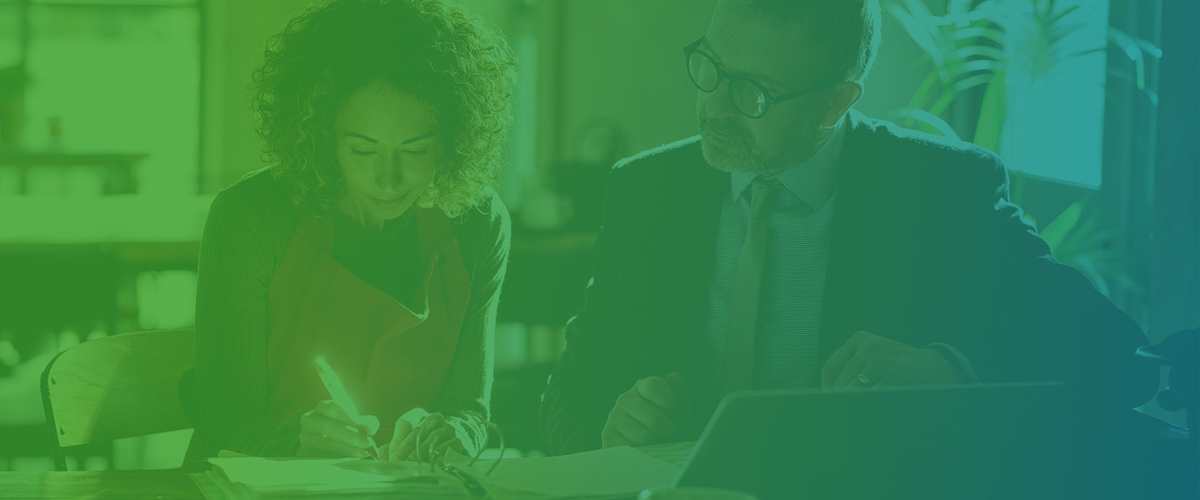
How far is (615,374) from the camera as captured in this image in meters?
1.43

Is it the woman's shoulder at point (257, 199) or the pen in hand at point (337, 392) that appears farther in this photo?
the woman's shoulder at point (257, 199)

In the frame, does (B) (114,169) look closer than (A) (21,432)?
No

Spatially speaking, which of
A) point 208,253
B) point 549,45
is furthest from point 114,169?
point 208,253

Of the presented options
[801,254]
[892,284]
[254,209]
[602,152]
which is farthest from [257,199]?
[602,152]

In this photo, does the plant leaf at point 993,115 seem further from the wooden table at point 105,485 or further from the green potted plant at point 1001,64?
the wooden table at point 105,485

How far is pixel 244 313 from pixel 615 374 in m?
0.51

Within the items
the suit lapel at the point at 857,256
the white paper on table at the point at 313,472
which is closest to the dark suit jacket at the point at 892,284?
the suit lapel at the point at 857,256

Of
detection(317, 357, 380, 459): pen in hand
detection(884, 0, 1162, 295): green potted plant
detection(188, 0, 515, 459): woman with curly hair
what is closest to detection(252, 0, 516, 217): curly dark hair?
detection(188, 0, 515, 459): woman with curly hair

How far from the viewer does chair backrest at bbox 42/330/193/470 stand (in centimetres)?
131

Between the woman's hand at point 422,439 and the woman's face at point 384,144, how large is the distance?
387 mm

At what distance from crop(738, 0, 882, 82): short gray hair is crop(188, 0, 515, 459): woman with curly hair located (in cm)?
42

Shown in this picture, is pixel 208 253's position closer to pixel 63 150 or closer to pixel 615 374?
pixel 615 374

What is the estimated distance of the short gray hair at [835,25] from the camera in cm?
134

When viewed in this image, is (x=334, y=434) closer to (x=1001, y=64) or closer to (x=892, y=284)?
(x=892, y=284)
